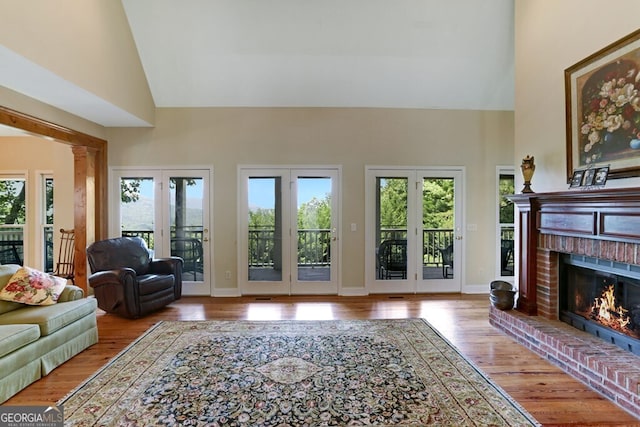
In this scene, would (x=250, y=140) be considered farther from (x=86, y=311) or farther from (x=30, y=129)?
(x=86, y=311)

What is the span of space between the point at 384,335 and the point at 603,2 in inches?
139

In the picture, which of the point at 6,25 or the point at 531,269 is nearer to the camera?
the point at 6,25

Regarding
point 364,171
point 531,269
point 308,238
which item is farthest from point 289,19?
point 531,269

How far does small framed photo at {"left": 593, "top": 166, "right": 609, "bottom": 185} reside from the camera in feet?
8.55

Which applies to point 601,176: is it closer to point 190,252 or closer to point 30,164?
point 190,252

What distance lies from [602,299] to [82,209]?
21.0 ft

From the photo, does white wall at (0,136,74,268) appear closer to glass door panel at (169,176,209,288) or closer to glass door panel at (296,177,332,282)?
glass door panel at (169,176,209,288)

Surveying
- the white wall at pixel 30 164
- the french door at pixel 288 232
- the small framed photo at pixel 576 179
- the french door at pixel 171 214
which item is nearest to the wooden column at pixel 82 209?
the french door at pixel 171 214

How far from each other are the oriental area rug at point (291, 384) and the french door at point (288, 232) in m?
1.66

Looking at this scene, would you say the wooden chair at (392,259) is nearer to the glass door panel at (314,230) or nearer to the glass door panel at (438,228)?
the glass door panel at (438,228)

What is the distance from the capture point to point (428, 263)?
5234mm

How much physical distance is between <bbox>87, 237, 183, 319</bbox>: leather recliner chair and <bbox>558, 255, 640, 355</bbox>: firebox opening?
4593mm

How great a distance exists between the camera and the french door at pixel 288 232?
5141 mm

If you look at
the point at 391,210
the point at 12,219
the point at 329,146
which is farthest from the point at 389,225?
the point at 12,219
